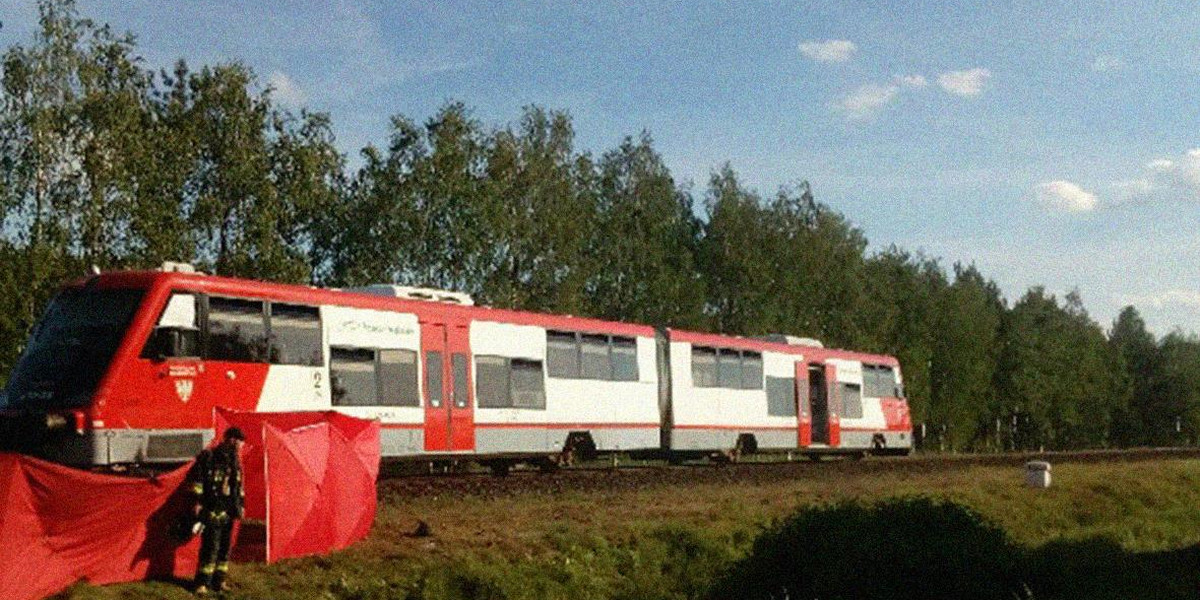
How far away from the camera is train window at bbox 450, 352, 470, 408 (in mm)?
27359

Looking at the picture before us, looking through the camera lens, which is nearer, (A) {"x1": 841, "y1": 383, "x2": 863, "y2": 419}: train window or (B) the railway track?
(B) the railway track

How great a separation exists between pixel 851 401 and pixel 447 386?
70.0 feet

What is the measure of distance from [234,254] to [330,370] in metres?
22.9

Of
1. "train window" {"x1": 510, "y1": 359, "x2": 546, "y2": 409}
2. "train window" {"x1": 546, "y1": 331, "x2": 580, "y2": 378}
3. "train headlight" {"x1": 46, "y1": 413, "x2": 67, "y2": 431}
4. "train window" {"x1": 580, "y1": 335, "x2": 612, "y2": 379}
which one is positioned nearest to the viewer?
"train headlight" {"x1": 46, "y1": 413, "x2": 67, "y2": 431}

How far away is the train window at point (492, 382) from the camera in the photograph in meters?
28.1

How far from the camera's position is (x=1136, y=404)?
136 m

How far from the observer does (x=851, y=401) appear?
4488 cm

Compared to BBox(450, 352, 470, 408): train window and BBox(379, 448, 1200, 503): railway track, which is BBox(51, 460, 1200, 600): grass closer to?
BBox(379, 448, 1200, 503): railway track

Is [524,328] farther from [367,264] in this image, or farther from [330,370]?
[367,264]

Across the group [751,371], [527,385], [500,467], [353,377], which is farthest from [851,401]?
[353,377]

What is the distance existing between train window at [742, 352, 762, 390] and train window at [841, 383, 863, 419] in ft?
19.8

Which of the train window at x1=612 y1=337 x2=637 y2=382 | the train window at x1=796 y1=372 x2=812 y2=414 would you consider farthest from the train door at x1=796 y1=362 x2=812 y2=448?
the train window at x1=612 y1=337 x2=637 y2=382

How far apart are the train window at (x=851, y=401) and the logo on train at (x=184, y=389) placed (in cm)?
2745

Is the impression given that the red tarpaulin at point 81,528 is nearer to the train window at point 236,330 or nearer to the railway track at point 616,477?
the train window at point 236,330
